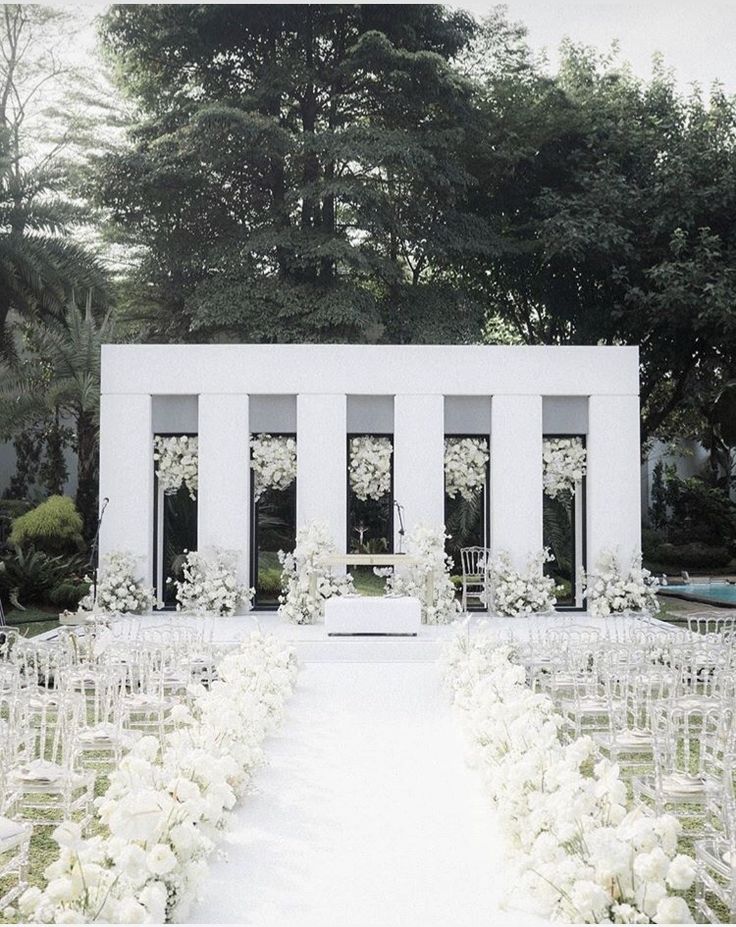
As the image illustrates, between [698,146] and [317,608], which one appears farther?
[698,146]

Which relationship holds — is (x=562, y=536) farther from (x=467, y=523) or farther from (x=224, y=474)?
(x=224, y=474)

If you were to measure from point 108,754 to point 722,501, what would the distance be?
2058 centimetres

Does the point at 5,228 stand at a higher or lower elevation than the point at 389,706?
higher

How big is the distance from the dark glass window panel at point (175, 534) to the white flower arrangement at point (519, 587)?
4.67 metres

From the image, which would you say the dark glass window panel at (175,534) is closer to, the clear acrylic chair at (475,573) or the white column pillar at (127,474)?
the white column pillar at (127,474)

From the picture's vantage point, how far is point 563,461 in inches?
621

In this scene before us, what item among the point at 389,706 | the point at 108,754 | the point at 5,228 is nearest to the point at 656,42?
the point at 5,228

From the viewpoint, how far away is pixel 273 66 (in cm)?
2300

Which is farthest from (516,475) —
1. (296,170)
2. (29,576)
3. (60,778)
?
(296,170)

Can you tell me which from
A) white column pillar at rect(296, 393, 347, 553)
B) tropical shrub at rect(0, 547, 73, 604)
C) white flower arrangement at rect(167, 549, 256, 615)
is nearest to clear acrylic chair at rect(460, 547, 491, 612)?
white column pillar at rect(296, 393, 347, 553)

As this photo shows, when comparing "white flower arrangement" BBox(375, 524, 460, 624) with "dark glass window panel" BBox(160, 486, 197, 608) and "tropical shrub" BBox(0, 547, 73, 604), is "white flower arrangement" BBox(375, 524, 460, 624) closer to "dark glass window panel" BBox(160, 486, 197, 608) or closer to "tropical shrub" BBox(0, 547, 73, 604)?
"dark glass window panel" BBox(160, 486, 197, 608)

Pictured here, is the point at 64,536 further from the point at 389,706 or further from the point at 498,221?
the point at 498,221

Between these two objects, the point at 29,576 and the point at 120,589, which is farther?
the point at 29,576

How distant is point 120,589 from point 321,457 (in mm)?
3413
